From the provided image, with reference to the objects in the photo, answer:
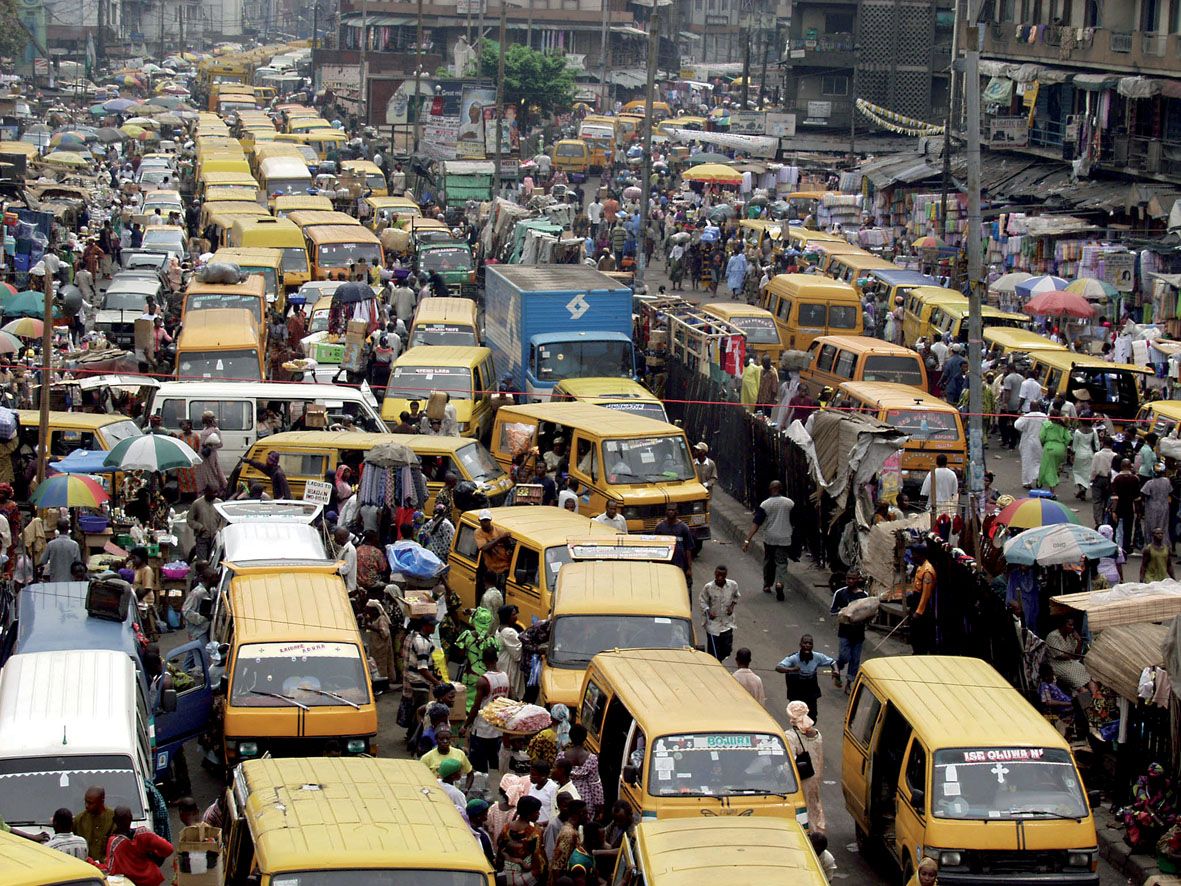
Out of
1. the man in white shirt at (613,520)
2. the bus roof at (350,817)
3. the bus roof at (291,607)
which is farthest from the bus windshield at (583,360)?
the bus roof at (350,817)

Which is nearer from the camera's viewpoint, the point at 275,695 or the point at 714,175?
the point at 275,695

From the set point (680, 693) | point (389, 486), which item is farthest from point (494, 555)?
point (680, 693)

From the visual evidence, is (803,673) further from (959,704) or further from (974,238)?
(974,238)

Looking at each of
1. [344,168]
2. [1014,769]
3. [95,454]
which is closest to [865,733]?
[1014,769]

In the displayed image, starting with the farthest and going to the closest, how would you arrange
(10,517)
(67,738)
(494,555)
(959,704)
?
(10,517) < (494,555) < (959,704) < (67,738)

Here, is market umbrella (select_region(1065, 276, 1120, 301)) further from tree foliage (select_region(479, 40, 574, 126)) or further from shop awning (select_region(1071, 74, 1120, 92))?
tree foliage (select_region(479, 40, 574, 126))

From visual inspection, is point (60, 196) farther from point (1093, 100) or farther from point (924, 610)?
point (924, 610)

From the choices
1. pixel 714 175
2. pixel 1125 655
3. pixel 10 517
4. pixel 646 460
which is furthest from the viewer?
pixel 714 175

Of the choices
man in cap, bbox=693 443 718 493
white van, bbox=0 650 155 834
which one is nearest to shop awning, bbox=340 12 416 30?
man in cap, bbox=693 443 718 493
